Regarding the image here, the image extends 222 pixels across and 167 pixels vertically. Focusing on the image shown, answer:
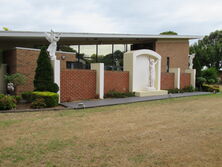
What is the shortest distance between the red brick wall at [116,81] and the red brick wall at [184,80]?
24.1 feet

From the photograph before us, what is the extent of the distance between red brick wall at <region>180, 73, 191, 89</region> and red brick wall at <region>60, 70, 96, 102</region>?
10.3m

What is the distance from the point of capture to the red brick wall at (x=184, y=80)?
1930cm

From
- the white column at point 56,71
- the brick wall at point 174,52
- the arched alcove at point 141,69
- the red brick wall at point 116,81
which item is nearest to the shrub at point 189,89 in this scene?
the brick wall at point 174,52

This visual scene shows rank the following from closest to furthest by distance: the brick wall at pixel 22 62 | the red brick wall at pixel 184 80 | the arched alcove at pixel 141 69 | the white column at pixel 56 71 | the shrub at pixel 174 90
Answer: the white column at pixel 56 71
the brick wall at pixel 22 62
the arched alcove at pixel 141 69
the shrub at pixel 174 90
the red brick wall at pixel 184 80

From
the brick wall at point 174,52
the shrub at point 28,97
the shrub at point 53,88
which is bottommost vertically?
the shrub at point 28,97

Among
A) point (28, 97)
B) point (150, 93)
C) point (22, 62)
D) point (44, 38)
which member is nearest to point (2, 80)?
point (22, 62)

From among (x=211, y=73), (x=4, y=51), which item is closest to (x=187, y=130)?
(x=4, y=51)

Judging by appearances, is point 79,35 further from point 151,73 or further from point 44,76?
point 151,73

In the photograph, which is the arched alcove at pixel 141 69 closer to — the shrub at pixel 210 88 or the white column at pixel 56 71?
the white column at pixel 56 71

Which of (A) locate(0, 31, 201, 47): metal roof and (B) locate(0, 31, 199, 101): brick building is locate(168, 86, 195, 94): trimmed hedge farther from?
(A) locate(0, 31, 201, 47): metal roof

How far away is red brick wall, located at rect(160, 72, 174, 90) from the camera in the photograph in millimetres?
17594

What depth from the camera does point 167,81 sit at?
18.0 metres

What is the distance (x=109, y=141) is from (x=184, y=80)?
16754 millimetres

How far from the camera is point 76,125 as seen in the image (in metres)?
6.12
